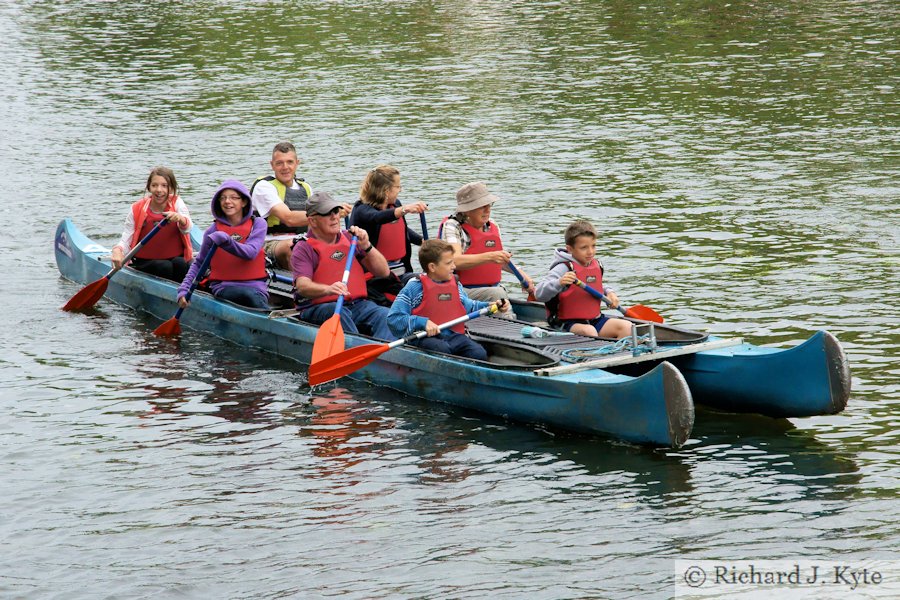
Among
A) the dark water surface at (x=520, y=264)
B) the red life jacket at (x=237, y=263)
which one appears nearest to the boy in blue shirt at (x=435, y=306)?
the dark water surface at (x=520, y=264)

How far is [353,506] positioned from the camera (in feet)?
28.3

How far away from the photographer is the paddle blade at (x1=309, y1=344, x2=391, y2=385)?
34.4 ft

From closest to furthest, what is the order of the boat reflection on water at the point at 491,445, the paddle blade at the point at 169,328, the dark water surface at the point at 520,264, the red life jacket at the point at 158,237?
the dark water surface at the point at 520,264 < the boat reflection on water at the point at 491,445 < the paddle blade at the point at 169,328 < the red life jacket at the point at 158,237

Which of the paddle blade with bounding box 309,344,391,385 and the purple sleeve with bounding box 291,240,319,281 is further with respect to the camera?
the purple sleeve with bounding box 291,240,319,281

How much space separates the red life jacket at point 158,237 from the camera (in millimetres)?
13523

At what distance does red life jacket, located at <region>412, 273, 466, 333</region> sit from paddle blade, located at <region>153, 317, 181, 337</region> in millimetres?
3085

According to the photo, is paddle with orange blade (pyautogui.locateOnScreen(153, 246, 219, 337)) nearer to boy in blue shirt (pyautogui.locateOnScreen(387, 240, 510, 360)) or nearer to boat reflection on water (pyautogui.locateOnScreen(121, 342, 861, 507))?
boat reflection on water (pyautogui.locateOnScreen(121, 342, 861, 507))

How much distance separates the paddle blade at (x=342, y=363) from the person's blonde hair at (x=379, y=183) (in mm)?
1651

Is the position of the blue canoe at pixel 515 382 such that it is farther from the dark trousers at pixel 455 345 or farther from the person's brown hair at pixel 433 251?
the person's brown hair at pixel 433 251

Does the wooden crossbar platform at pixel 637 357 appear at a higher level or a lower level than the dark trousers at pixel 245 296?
lower

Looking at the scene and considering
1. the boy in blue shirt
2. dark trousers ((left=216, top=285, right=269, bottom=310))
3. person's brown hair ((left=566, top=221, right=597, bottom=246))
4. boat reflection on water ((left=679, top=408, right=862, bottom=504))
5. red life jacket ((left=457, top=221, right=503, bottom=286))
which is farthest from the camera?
dark trousers ((left=216, top=285, right=269, bottom=310))

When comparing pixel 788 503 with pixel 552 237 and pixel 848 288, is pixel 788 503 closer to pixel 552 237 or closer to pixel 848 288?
pixel 848 288

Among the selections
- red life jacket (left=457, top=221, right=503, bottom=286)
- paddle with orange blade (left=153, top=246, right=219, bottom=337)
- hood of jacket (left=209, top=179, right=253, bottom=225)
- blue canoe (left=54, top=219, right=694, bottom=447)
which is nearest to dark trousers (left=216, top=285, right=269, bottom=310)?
blue canoe (left=54, top=219, right=694, bottom=447)

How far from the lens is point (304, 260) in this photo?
448 inches
